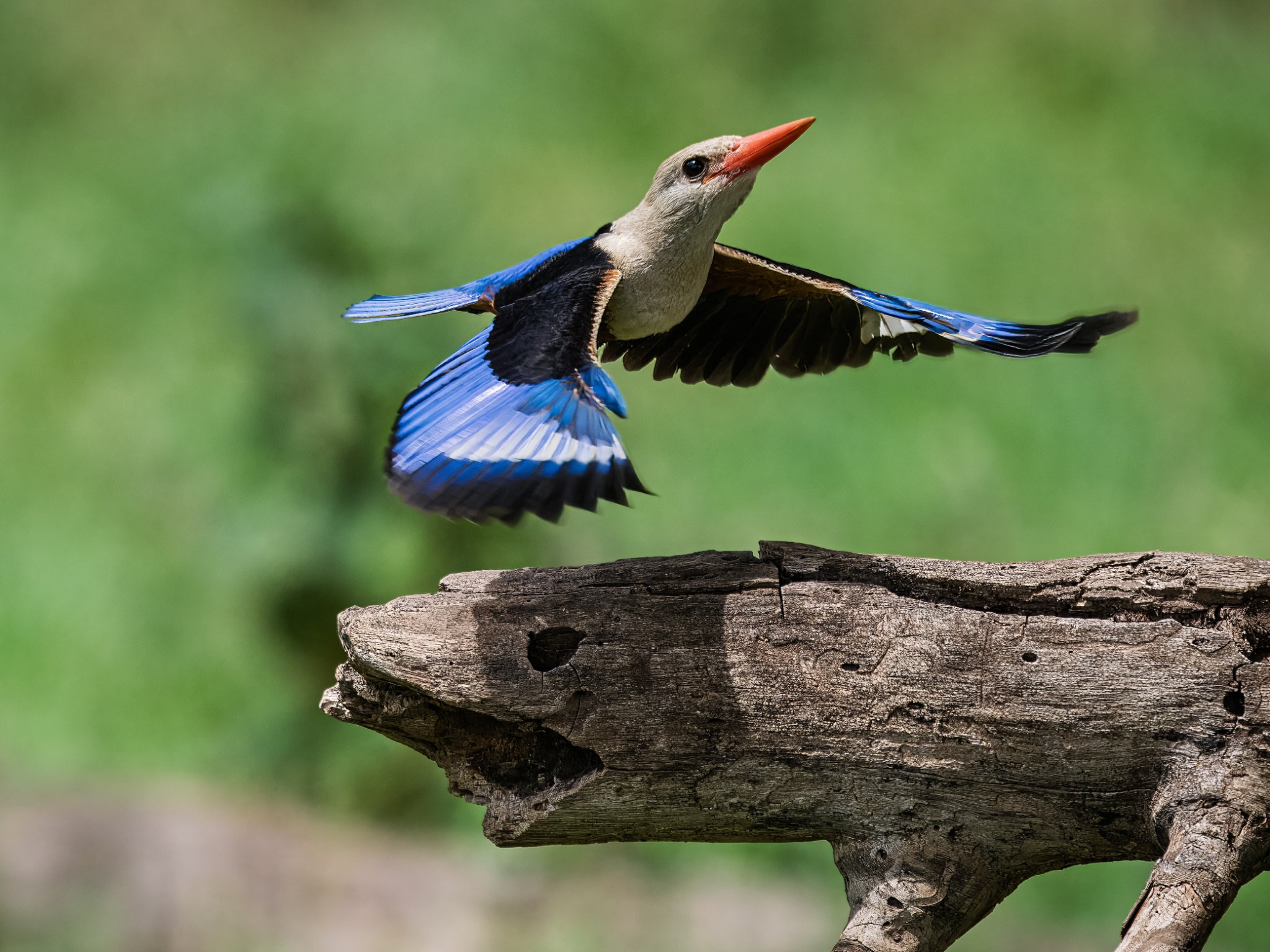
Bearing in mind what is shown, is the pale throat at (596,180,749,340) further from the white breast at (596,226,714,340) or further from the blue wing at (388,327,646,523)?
the blue wing at (388,327,646,523)

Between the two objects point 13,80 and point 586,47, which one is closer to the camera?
point 586,47

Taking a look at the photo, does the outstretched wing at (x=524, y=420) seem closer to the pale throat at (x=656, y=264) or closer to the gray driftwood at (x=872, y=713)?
the pale throat at (x=656, y=264)

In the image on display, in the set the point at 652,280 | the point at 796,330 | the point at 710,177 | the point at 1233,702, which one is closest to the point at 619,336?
the point at 652,280

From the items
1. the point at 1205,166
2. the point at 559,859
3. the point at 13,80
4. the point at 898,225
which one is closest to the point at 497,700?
the point at 559,859

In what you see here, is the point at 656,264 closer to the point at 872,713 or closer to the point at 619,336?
the point at 619,336

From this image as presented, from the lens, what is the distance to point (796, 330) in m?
2.65

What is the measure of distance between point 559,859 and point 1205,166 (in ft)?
13.5

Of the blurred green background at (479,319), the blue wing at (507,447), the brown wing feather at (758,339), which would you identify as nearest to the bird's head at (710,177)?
the brown wing feather at (758,339)

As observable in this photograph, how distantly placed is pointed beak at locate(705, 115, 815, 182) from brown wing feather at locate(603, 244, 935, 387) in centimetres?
27

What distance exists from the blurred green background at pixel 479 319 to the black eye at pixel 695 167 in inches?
61.9

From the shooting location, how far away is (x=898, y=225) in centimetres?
573

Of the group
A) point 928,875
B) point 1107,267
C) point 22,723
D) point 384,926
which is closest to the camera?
point 928,875

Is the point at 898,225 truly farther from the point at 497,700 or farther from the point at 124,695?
the point at 497,700

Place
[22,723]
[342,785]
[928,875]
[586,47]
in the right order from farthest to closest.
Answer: [586,47]
[22,723]
[342,785]
[928,875]
